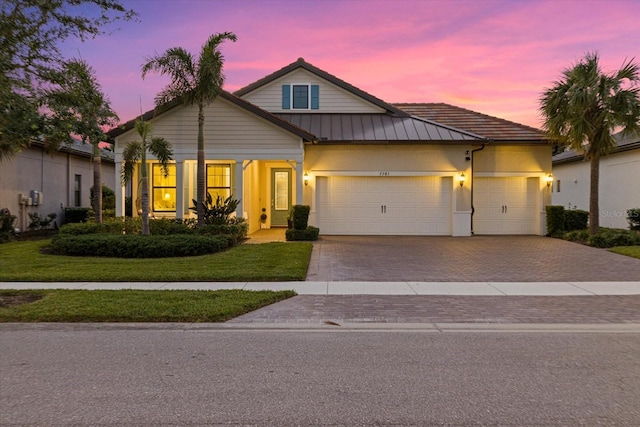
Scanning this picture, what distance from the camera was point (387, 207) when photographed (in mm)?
19047

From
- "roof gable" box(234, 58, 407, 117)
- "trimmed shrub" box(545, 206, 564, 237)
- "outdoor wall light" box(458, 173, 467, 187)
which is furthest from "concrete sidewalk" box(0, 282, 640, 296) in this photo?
"roof gable" box(234, 58, 407, 117)

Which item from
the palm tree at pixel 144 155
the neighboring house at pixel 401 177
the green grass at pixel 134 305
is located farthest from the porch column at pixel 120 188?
the green grass at pixel 134 305

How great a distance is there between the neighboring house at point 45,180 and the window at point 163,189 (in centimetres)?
336

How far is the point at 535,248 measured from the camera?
48.9ft

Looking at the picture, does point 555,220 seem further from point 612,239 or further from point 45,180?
point 45,180

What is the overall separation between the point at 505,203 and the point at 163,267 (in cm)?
1493

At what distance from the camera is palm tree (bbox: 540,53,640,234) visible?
50.8ft

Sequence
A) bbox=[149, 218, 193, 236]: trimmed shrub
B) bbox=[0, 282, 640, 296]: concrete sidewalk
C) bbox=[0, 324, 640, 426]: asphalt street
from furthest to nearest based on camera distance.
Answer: bbox=[149, 218, 193, 236]: trimmed shrub → bbox=[0, 282, 640, 296]: concrete sidewalk → bbox=[0, 324, 640, 426]: asphalt street

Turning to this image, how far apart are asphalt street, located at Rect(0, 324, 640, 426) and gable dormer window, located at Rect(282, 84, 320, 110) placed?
52.2 feet

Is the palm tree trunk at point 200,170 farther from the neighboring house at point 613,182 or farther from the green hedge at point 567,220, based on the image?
the neighboring house at point 613,182

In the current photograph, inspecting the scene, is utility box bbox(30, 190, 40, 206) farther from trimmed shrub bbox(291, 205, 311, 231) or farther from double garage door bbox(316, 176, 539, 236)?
double garage door bbox(316, 176, 539, 236)

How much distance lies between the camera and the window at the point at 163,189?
18875 millimetres

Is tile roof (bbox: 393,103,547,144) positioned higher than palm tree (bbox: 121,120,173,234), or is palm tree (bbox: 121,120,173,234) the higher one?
tile roof (bbox: 393,103,547,144)

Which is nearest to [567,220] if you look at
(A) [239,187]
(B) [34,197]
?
(A) [239,187]
